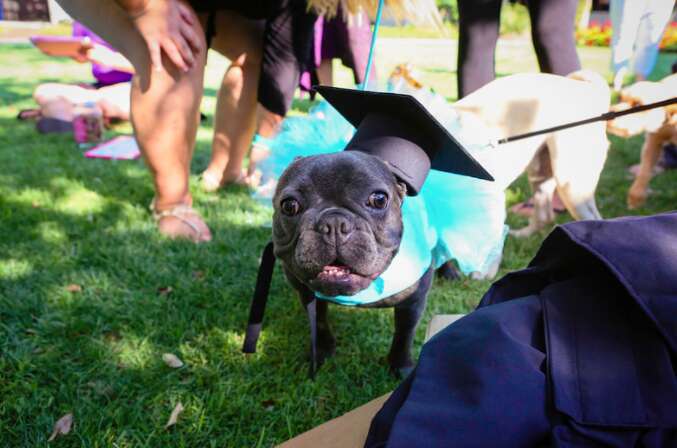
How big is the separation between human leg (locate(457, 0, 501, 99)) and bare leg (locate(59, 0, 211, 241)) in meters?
1.38

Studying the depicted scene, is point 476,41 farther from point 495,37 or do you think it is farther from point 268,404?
point 268,404

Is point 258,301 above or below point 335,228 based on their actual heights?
below

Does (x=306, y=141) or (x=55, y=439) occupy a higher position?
(x=306, y=141)

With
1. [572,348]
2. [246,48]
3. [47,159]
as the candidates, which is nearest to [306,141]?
[572,348]

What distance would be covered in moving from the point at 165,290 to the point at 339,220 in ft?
4.66

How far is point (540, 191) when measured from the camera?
3.03m

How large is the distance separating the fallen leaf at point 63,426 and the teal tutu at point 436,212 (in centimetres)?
95

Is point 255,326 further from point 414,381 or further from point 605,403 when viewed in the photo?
point 605,403

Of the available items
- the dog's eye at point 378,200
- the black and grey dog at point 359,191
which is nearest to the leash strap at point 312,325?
the black and grey dog at point 359,191

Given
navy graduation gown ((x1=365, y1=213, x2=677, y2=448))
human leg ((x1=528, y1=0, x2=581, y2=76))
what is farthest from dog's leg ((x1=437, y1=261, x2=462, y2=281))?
navy graduation gown ((x1=365, y1=213, x2=677, y2=448))

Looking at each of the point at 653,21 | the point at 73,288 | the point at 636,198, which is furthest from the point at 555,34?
the point at 73,288

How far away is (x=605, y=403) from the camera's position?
0.82 meters

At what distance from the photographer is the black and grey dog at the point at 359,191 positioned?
54.0 inches

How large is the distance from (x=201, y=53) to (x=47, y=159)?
249 cm
